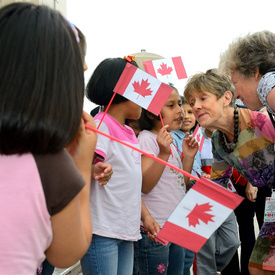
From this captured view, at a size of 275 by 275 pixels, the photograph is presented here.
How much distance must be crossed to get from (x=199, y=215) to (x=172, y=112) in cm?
166

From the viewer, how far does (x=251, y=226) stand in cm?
370

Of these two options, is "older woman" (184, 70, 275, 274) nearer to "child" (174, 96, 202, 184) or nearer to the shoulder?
"child" (174, 96, 202, 184)

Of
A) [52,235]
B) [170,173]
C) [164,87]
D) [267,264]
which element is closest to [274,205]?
[267,264]

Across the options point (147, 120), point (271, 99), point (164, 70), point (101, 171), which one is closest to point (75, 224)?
point (101, 171)

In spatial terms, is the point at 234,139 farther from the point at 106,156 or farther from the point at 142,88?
the point at 106,156

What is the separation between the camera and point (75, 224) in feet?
3.23

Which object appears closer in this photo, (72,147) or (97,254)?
(72,147)

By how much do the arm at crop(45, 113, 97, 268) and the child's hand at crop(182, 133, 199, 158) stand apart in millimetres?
1582

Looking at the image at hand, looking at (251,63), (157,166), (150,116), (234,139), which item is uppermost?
(251,63)

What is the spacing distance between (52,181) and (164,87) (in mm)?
1406

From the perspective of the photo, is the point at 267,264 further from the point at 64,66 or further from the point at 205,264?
the point at 64,66

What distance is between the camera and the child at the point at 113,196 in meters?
1.84

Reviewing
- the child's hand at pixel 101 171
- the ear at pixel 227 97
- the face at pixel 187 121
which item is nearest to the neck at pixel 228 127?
the ear at pixel 227 97

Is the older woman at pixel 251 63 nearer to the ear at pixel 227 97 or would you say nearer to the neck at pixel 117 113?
the ear at pixel 227 97
